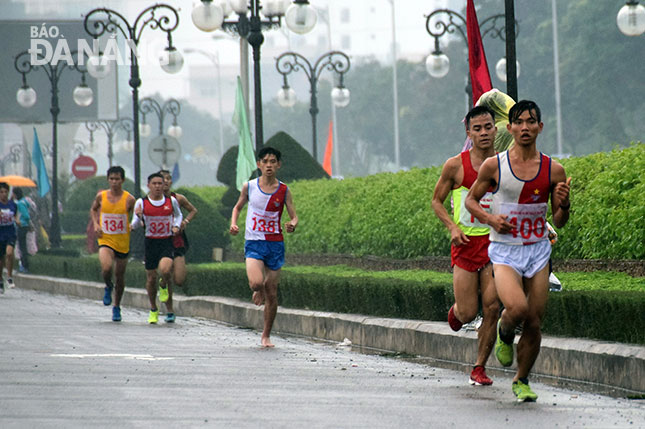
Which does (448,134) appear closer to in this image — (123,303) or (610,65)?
(610,65)

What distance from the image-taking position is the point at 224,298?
64.2 feet

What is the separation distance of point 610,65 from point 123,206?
51.6m

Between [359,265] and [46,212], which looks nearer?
[359,265]

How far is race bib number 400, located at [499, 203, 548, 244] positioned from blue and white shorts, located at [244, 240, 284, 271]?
5.29 metres

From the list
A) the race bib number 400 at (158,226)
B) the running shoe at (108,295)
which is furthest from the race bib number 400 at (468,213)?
the running shoe at (108,295)

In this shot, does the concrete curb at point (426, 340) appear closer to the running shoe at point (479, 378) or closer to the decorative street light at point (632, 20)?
the running shoe at point (479, 378)

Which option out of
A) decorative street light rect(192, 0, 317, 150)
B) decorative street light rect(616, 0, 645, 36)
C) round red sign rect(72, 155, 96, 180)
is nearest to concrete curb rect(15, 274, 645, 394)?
A: decorative street light rect(192, 0, 317, 150)

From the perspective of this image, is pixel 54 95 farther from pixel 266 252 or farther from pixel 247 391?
pixel 247 391

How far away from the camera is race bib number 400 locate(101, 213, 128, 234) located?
18.1m

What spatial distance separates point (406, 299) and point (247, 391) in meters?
4.74

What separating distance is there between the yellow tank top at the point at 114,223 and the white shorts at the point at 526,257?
1019 centimetres

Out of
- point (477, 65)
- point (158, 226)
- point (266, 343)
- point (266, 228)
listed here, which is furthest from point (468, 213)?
point (158, 226)

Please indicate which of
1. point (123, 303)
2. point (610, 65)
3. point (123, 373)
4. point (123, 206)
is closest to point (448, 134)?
point (610, 65)

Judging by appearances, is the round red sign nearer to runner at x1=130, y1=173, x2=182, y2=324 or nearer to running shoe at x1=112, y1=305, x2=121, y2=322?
running shoe at x1=112, y1=305, x2=121, y2=322
